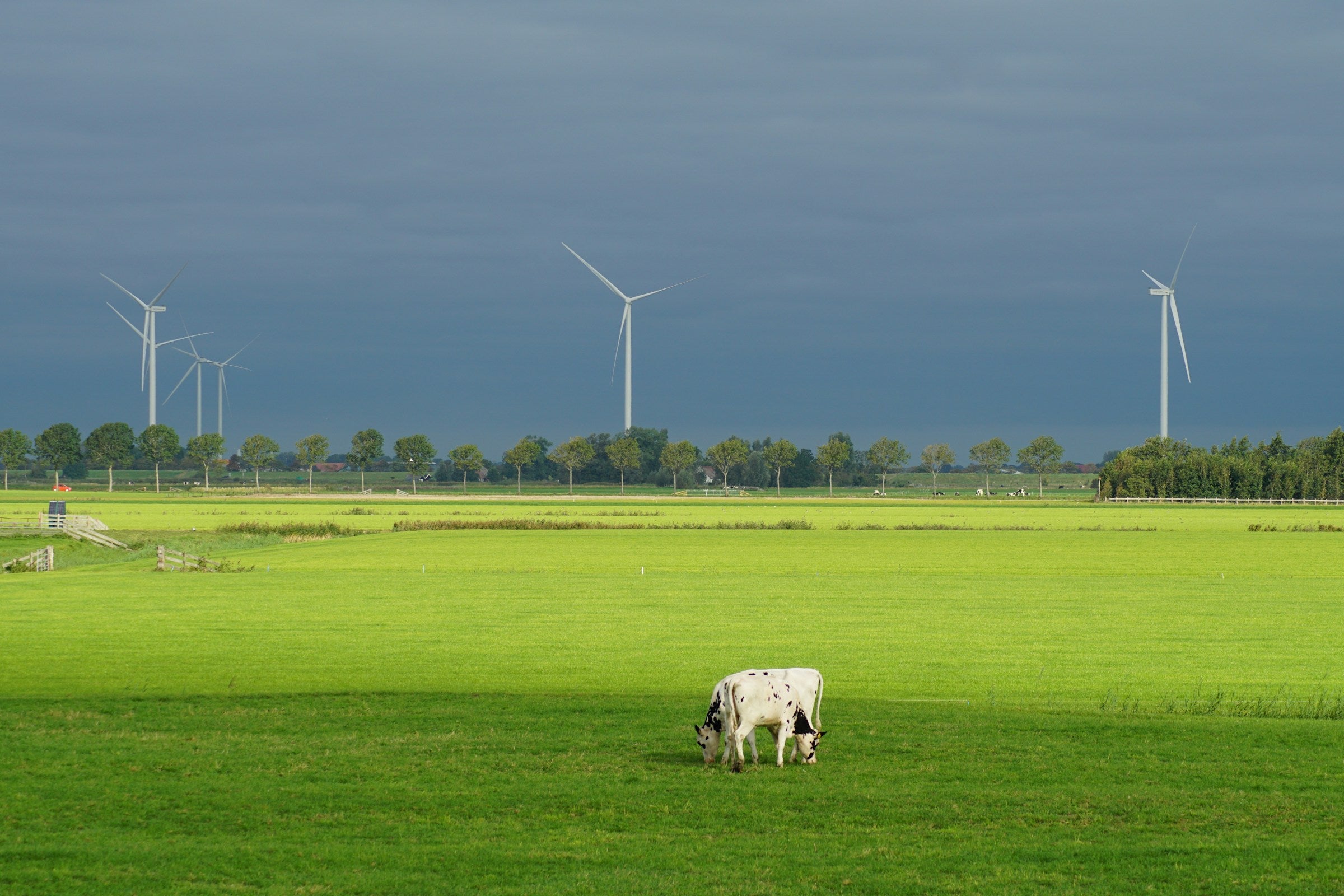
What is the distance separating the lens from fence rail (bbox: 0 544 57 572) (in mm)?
51875

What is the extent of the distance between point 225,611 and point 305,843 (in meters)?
25.5

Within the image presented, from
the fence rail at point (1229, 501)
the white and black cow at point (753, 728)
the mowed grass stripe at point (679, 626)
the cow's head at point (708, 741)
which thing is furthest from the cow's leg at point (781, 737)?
the fence rail at point (1229, 501)

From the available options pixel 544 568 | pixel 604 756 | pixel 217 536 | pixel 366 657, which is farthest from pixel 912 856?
pixel 217 536

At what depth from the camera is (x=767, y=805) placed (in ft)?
40.5

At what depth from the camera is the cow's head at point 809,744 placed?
46.2 ft

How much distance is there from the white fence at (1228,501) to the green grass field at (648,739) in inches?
5444

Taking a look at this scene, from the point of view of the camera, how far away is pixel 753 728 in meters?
13.8

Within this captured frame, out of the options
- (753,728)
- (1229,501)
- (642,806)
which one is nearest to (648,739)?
(753,728)

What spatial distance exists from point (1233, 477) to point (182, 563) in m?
173

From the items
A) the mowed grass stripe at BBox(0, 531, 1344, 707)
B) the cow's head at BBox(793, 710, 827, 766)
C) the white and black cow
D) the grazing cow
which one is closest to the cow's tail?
the white and black cow

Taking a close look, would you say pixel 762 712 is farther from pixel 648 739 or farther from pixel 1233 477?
pixel 1233 477

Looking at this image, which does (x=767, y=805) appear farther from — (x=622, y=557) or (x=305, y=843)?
(x=622, y=557)

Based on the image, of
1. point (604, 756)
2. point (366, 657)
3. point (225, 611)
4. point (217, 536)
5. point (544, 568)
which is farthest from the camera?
point (217, 536)

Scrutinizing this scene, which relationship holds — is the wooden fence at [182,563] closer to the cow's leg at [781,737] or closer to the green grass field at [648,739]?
the green grass field at [648,739]
